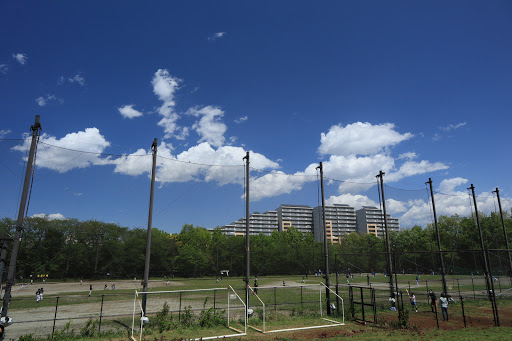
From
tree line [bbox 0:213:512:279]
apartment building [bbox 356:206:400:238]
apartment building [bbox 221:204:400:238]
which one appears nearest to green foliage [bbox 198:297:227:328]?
tree line [bbox 0:213:512:279]

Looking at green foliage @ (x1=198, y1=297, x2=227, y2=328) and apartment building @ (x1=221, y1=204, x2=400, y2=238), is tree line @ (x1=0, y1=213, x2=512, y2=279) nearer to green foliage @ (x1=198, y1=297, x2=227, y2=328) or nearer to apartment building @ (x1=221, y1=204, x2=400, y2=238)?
green foliage @ (x1=198, y1=297, x2=227, y2=328)

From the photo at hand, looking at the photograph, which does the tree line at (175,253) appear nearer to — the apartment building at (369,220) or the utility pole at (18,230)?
the utility pole at (18,230)

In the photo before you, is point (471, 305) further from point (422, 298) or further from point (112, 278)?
point (112, 278)

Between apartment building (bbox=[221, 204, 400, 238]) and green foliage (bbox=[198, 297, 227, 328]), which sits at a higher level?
apartment building (bbox=[221, 204, 400, 238])

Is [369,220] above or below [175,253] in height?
above

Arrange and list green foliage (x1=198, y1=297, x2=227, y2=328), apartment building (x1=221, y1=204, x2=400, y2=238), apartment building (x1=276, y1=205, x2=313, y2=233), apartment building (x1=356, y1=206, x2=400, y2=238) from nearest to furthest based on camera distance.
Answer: green foliage (x1=198, y1=297, x2=227, y2=328)
apartment building (x1=276, y1=205, x2=313, y2=233)
apartment building (x1=221, y1=204, x2=400, y2=238)
apartment building (x1=356, y1=206, x2=400, y2=238)

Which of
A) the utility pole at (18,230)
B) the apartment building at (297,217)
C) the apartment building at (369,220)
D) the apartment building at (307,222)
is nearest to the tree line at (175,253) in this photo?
the utility pole at (18,230)

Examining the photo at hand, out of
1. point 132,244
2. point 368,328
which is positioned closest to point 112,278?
point 132,244

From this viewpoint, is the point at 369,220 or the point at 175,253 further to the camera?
the point at 369,220

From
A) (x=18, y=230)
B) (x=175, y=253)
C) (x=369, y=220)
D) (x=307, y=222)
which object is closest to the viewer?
(x=18, y=230)

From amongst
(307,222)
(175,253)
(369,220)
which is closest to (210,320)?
(175,253)

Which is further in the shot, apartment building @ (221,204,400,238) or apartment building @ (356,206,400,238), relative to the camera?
apartment building @ (356,206,400,238)

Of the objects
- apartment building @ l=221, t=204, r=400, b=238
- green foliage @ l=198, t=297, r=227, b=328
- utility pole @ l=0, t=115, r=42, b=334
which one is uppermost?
apartment building @ l=221, t=204, r=400, b=238

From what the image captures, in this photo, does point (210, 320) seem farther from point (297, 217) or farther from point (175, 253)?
point (297, 217)
